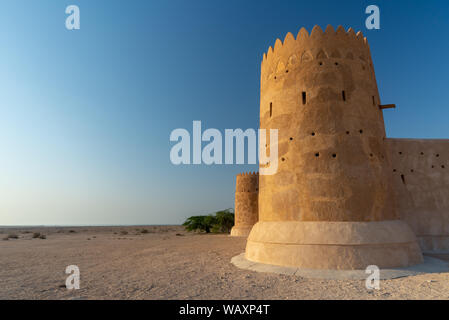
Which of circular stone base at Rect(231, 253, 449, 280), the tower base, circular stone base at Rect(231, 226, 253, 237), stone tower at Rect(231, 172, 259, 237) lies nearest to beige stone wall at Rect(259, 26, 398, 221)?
the tower base

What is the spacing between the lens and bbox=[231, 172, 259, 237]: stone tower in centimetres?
2342

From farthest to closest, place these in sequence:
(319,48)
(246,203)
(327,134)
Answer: (246,203)
(319,48)
(327,134)

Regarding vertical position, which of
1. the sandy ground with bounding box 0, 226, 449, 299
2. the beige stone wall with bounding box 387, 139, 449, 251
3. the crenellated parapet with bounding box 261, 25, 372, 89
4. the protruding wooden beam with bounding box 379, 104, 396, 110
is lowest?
the sandy ground with bounding box 0, 226, 449, 299

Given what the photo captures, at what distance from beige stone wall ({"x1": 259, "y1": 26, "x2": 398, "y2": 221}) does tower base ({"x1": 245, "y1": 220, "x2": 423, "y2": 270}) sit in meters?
0.34

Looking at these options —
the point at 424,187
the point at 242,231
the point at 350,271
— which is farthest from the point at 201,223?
the point at 350,271

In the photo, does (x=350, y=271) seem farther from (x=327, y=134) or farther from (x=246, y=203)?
(x=246, y=203)

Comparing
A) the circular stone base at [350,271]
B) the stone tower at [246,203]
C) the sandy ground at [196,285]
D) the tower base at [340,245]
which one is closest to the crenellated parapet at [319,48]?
the tower base at [340,245]

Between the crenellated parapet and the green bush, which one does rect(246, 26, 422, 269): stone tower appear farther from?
the green bush

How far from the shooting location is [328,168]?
8.09 meters

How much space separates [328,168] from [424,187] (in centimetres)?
510

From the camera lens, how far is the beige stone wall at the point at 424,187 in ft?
33.0
